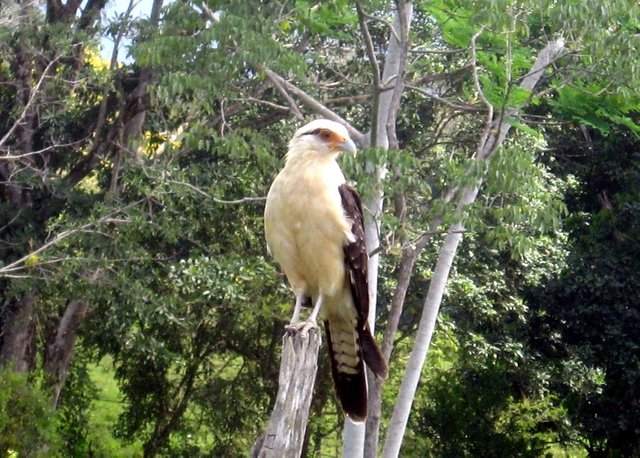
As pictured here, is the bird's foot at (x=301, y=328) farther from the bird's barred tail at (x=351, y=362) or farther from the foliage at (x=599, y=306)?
the foliage at (x=599, y=306)

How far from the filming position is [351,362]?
540cm

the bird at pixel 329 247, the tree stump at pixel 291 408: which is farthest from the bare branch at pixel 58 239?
the tree stump at pixel 291 408

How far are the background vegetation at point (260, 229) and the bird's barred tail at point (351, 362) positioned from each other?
2.26m

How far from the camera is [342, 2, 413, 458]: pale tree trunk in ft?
26.2

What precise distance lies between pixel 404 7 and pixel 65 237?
11.9 ft

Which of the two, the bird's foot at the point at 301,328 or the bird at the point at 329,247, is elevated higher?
the bird at the point at 329,247

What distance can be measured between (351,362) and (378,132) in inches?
138

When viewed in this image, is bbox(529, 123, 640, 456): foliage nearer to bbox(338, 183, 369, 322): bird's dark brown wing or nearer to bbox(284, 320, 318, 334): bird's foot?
bbox(338, 183, 369, 322): bird's dark brown wing

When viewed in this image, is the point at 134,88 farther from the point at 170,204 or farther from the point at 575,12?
the point at 575,12

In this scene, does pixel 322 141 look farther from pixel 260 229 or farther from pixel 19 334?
pixel 19 334

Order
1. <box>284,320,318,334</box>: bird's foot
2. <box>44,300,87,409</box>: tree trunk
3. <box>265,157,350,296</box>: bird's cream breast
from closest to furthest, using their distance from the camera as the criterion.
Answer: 1. <box>284,320,318,334</box>: bird's foot
2. <box>265,157,350,296</box>: bird's cream breast
3. <box>44,300,87,409</box>: tree trunk

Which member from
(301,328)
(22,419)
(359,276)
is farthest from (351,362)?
(22,419)

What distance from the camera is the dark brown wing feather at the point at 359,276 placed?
536cm

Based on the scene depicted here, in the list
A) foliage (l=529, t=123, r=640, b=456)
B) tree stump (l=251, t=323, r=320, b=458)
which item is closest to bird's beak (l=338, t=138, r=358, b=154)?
tree stump (l=251, t=323, r=320, b=458)
